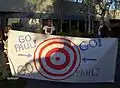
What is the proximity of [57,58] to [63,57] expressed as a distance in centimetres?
12

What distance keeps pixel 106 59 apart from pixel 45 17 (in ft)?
110

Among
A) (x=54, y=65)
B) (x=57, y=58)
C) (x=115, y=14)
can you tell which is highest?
(x=57, y=58)

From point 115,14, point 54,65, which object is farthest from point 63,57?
point 115,14

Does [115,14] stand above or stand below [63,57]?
below

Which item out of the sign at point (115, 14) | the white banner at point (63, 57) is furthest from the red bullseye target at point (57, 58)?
the sign at point (115, 14)

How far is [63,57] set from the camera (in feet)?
29.0

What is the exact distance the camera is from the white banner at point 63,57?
865 cm

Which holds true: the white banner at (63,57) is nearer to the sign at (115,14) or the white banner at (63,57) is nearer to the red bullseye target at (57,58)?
the red bullseye target at (57,58)

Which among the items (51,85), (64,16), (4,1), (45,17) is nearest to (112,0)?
(64,16)

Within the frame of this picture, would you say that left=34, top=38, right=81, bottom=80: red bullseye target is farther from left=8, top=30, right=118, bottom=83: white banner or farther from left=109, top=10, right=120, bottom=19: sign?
left=109, top=10, right=120, bottom=19: sign

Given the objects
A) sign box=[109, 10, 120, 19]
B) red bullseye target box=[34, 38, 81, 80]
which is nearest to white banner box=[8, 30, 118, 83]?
red bullseye target box=[34, 38, 81, 80]

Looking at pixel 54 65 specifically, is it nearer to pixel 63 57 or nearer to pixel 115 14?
pixel 63 57

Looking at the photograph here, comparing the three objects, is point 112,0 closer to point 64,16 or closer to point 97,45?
point 64,16

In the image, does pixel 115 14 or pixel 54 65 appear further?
pixel 115 14
